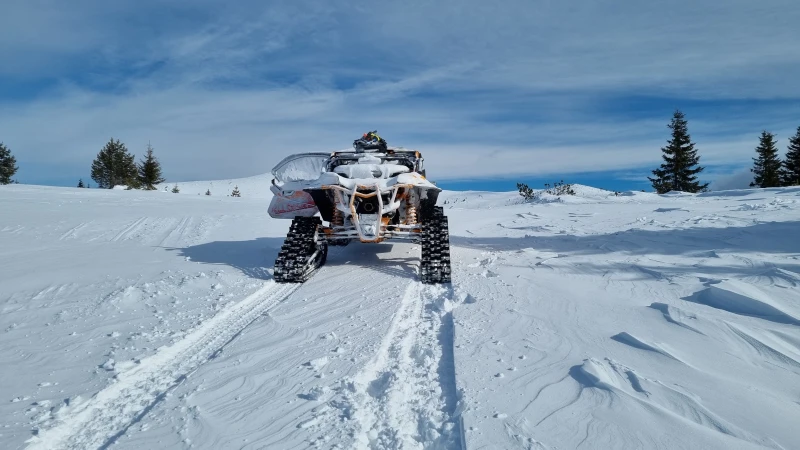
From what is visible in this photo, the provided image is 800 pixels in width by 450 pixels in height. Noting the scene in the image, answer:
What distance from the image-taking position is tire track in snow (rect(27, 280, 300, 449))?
2562 mm

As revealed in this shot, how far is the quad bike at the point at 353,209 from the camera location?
6598 mm

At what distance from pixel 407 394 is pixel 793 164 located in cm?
4384

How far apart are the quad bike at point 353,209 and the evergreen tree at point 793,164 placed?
38506 mm

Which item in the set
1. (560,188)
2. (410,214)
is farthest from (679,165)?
(410,214)

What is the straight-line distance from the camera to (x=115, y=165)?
4394cm

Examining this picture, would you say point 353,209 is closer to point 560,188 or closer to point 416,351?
point 416,351

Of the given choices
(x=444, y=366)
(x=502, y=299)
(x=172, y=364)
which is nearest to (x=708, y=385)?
(x=444, y=366)

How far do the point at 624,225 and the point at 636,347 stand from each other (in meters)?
7.73

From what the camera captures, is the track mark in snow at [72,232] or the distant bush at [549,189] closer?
the track mark in snow at [72,232]

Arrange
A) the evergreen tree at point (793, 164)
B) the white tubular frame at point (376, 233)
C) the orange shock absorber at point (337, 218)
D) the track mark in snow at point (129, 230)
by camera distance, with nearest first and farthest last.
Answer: the white tubular frame at point (376, 233) < the orange shock absorber at point (337, 218) < the track mark in snow at point (129, 230) < the evergreen tree at point (793, 164)

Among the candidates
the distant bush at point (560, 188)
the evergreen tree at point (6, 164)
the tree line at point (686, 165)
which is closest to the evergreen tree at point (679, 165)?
the tree line at point (686, 165)

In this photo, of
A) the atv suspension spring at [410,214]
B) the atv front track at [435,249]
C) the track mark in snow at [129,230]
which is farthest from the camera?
the track mark in snow at [129,230]

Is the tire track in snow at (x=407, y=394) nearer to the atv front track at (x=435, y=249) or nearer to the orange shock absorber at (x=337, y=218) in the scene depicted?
the atv front track at (x=435, y=249)

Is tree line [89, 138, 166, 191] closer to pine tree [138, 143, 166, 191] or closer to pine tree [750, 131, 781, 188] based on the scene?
pine tree [138, 143, 166, 191]
